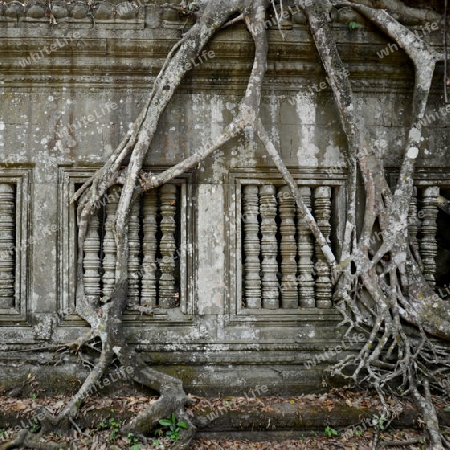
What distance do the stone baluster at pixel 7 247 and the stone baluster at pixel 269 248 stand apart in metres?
2.27

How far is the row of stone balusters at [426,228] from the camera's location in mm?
4289

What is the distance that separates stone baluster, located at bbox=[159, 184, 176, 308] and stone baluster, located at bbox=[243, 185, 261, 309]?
0.67m

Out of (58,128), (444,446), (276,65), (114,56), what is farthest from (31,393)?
(276,65)

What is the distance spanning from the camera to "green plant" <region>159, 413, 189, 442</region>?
11.3 feet

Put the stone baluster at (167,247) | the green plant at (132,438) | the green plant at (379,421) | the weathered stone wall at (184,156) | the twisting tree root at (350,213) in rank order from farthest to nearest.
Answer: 1. the stone baluster at (167,247)
2. the weathered stone wall at (184,156)
3. the twisting tree root at (350,213)
4. the green plant at (379,421)
5. the green plant at (132,438)

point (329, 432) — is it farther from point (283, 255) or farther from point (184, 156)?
point (184, 156)

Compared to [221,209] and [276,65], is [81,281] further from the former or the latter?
[276,65]

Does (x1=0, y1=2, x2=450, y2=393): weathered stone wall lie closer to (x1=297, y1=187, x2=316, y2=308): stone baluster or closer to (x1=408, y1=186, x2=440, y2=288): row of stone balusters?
(x1=297, y1=187, x2=316, y2=308): stone baluster

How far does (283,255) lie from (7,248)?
250 centimetres

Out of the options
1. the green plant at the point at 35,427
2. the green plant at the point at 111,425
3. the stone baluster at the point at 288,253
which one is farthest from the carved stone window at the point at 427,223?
the green plant at the point at 35,427

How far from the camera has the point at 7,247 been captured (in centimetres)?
412

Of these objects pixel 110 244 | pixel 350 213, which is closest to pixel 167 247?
pixel 110 244

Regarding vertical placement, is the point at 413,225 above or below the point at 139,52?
below

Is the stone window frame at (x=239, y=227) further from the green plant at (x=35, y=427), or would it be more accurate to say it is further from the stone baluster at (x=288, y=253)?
the green plant at (x=35, y=427)
